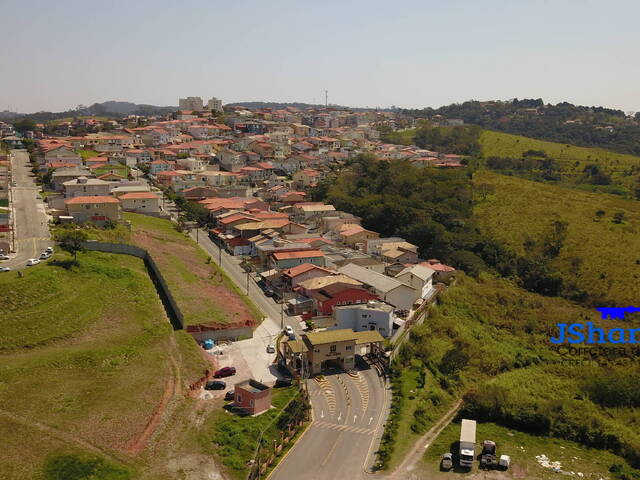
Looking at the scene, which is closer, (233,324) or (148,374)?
(148,374)

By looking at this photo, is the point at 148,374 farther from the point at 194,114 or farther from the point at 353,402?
the point at 194,114

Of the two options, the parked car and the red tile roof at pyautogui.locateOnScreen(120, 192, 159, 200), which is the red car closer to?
the parked car

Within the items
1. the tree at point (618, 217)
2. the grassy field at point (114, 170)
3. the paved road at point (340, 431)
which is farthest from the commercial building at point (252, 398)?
the tree at point (618, 217)

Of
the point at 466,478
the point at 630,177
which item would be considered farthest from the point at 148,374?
the point at 630,177

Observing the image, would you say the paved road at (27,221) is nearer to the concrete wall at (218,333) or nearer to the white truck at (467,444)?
the concrete wall at (218,333)

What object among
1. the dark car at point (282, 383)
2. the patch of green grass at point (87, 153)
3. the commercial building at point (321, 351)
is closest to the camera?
the dark car at point (282, 383)

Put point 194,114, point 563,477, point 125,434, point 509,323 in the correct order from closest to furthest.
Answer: point 125,434 → point 563,477 → point 509,323 → point 194,114
